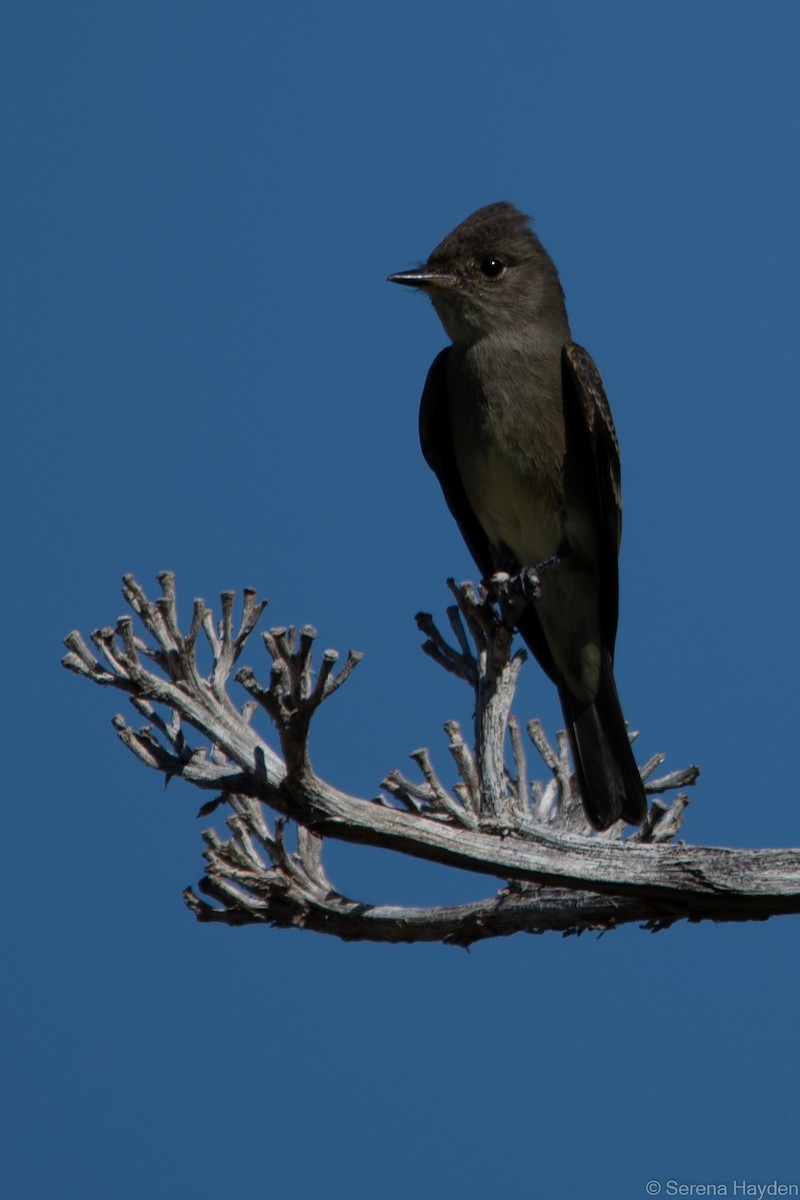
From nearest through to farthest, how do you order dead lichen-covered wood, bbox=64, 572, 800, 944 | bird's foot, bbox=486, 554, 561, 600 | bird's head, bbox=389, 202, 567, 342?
dead lichen-covered wood, bbox=64, 572, 800, 944
bird's foot, bbox=486, 554, 561, 600
bird's head, bbox=389, 202, 567, 342

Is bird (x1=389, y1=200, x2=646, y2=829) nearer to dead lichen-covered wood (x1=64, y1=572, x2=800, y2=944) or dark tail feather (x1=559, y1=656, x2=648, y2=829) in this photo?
dark tail feather (x1=559, y1=656, x2=648, y2=829)

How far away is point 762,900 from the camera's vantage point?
4109mm

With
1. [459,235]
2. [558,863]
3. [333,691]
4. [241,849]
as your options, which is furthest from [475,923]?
[459,235]

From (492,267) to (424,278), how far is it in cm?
38

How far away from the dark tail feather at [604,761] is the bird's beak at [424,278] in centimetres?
194

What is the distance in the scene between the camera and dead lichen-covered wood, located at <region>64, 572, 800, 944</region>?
390 centimetres

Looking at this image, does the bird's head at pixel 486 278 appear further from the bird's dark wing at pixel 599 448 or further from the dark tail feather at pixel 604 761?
the dark tail feather at pixel 604 761

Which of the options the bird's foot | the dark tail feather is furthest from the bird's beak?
the dark tail feather

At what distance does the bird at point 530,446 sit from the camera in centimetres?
657

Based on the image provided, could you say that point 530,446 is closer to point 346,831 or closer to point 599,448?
point 599,448

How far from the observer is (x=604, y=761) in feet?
18.2

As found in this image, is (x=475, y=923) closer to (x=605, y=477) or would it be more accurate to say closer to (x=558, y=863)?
(x=558, y=863)

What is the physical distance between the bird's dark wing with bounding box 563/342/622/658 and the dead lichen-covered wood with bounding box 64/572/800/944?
5.99 ft

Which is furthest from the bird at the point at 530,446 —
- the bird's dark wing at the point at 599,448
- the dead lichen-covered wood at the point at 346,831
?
the dead lichen-covered wood at the point at 346,831
